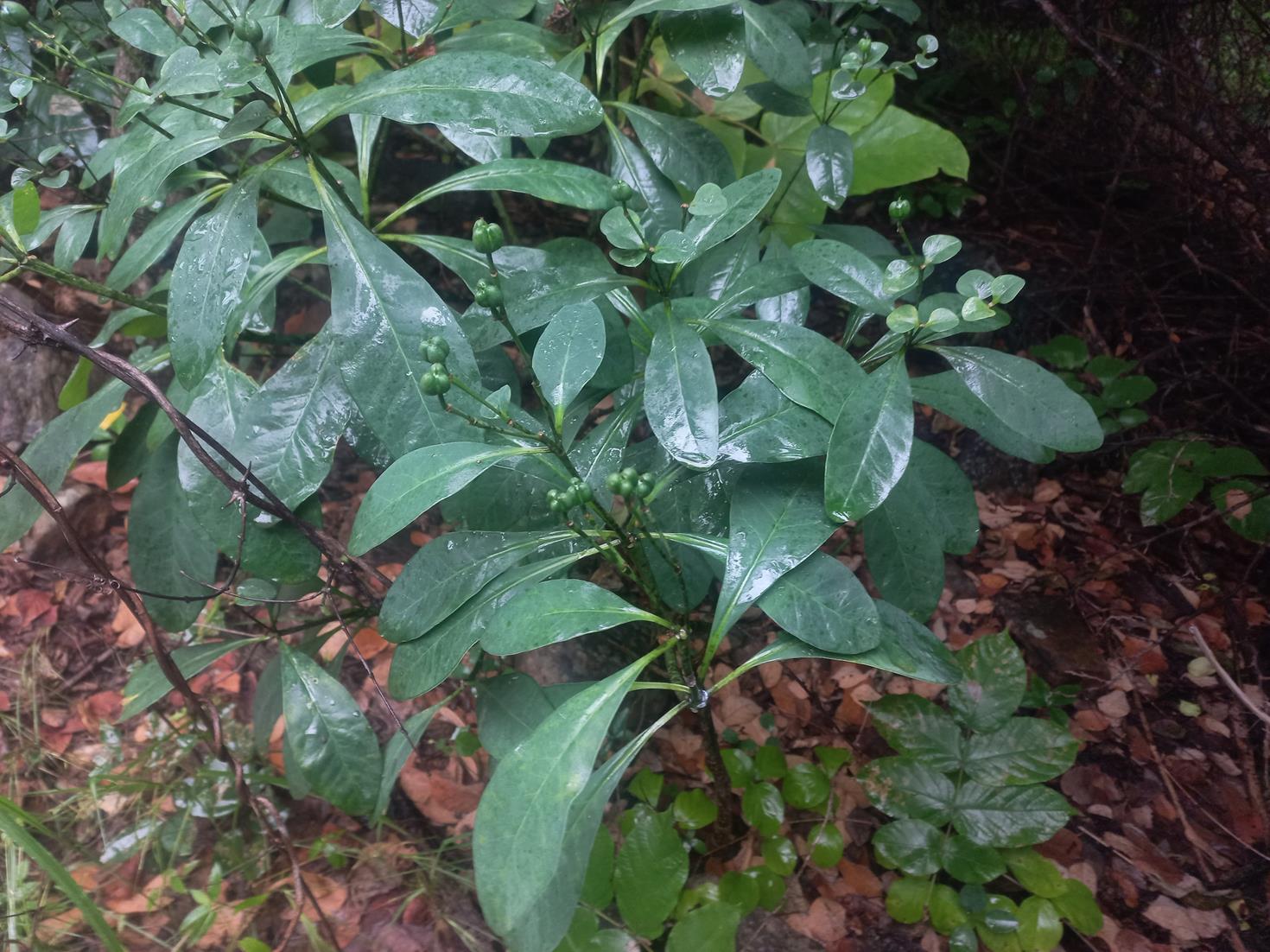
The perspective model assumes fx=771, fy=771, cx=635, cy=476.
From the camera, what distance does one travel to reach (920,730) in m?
1.42

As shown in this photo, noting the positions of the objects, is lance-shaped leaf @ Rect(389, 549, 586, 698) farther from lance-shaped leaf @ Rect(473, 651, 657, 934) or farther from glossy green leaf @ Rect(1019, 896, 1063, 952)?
glossy green leaf @ Rect(1019, 896, 1063, 952)

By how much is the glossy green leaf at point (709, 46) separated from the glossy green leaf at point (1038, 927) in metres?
1.44

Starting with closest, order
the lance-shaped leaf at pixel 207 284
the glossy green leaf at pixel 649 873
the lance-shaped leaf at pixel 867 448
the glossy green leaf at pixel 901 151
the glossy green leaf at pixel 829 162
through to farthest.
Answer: the lance-shaped leaf at pixel 867 448 < the lance-shaped leaf at pixel 207 284 < the glossy green leaf at pixel 649 873 < the glossy green leaf at pixel 829 162 < the glossy green leaf at pixel 901 151

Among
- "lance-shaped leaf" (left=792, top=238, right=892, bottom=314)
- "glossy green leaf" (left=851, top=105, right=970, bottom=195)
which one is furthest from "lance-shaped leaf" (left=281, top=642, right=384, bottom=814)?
"glossy green leaf" (left=851, top=105, right=970, bottom=195)

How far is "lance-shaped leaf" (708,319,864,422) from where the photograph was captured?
0.96m

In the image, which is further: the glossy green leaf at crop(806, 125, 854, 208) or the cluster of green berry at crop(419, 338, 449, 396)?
the glossy green leaf at crop(806, 125, 854, 208)

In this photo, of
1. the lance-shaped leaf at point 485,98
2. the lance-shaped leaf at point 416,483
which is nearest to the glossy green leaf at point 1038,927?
the lance-shaped leaf at point 416,483

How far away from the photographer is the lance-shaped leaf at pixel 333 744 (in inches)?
46.6

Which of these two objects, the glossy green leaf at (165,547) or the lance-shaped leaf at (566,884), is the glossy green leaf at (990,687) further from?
the glossy green leaf at (165,547)

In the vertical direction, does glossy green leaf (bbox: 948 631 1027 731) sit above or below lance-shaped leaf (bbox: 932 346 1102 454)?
below

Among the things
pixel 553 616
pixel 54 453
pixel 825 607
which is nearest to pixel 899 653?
pixel 825 607

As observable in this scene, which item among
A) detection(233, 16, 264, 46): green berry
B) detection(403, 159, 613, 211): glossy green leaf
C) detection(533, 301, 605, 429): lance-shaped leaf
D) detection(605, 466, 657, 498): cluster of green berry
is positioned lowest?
detection(605, 466, 657, 498): cluster of green berry

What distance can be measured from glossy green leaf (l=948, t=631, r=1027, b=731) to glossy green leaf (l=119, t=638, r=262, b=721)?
125 cm

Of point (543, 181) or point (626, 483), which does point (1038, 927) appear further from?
point (543, 181)
